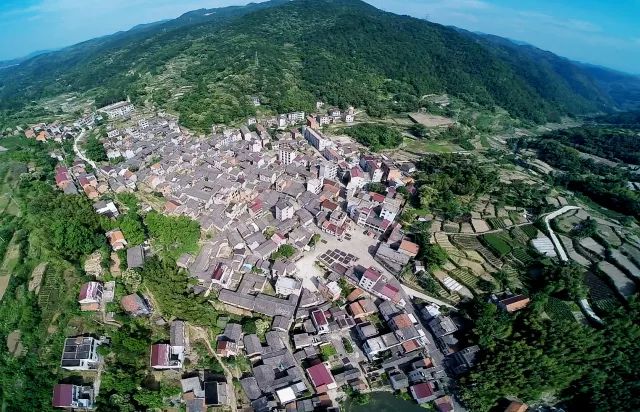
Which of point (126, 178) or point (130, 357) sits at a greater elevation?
point (126, 178)

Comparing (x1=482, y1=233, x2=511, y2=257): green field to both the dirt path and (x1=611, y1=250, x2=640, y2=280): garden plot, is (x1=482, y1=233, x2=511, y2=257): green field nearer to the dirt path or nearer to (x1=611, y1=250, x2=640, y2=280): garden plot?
(x1=611, y1=250, x2=640, y2=280): garden plot

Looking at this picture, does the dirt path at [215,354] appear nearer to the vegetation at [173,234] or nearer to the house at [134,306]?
the house at [134,306]

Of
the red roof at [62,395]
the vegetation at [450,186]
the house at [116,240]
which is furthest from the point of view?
the vegetation at [450,186]

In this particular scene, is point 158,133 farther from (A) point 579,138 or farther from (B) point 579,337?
(A) point 579,138

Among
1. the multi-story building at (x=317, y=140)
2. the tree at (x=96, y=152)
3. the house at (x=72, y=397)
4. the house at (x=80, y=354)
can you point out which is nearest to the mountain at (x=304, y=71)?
the multi-story building at (x=317, y=140)

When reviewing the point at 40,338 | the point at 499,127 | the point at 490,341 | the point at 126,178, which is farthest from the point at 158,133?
the point at 499,127

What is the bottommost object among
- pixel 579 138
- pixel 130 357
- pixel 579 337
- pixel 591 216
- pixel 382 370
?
pixel 382 370

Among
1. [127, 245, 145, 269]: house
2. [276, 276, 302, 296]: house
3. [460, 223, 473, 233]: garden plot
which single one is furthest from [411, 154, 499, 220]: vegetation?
[127, 245, 145, 269]: house
